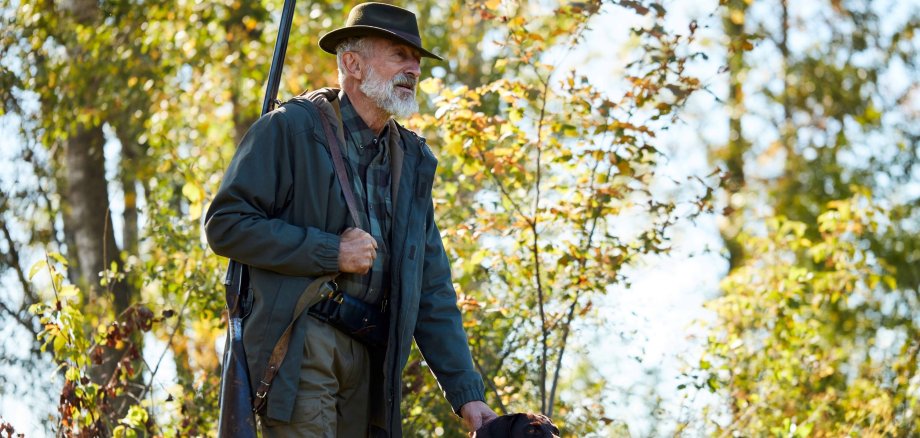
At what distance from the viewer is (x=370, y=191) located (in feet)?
15.8

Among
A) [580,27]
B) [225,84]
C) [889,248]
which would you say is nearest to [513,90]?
[580,27]

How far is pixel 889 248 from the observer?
1861cm

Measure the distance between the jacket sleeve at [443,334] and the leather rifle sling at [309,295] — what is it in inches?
19.9

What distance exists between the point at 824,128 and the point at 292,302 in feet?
62.0

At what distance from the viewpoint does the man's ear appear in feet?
16.3

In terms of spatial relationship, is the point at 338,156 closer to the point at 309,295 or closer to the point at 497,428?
the point at 309,295

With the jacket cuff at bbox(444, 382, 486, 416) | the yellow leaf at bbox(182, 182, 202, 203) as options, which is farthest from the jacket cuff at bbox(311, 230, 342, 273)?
the yellow leaf at bbox(182, 182, 202, 203)

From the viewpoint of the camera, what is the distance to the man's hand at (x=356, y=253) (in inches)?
176

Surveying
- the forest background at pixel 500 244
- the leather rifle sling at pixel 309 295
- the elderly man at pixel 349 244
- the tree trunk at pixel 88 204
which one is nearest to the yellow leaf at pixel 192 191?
the forest background at pixel 500 244

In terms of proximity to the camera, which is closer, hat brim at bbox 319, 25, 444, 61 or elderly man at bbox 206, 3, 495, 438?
elderly man at bbox 206, 3, 495, 438

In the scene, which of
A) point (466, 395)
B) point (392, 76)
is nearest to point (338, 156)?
point (392, 76)

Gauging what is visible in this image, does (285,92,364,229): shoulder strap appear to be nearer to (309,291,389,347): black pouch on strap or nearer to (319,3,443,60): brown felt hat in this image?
(309,291,389,347): black pouch on strap

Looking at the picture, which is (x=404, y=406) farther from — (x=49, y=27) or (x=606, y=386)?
(x=49, y=27)

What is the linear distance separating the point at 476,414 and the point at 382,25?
4.90ft
